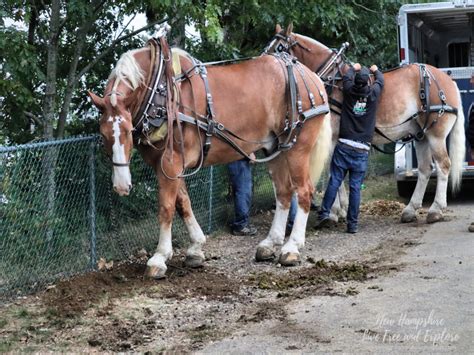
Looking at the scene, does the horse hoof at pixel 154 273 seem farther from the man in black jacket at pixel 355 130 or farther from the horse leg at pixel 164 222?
the man in black jacket at pixel 355 130

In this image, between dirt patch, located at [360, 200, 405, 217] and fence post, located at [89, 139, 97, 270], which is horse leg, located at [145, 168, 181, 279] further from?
dirt patch, located at [360, 200, 405, 217]

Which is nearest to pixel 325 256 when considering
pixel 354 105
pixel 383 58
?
pixel 354 105

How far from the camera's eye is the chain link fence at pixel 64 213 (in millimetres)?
7035

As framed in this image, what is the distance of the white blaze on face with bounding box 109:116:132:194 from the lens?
7.06m

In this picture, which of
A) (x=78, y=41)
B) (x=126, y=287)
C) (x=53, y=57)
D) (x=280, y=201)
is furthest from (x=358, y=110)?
(x=126, y=287)

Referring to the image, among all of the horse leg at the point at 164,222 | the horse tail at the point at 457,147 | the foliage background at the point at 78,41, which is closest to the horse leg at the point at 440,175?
the horse tail at the point at 457,147

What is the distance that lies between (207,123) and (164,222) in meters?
1.06

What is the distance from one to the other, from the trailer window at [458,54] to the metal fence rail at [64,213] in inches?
343

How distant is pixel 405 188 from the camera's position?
1443 cm

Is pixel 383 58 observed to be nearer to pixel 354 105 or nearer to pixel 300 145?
pixel 354 105

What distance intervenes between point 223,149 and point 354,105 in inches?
111

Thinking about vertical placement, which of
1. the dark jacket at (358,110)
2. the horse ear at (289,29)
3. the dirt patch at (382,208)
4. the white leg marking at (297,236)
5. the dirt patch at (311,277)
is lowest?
the dirt patch at (311,277)

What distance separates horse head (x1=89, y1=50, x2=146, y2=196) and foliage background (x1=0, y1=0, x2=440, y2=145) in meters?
1.09

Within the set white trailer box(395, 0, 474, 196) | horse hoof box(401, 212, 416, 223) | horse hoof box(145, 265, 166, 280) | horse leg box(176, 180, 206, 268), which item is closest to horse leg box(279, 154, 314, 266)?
horse leg box(176, 180, 206, 268)
